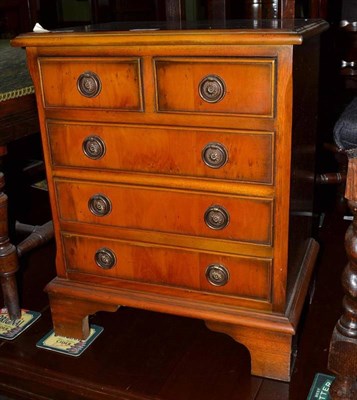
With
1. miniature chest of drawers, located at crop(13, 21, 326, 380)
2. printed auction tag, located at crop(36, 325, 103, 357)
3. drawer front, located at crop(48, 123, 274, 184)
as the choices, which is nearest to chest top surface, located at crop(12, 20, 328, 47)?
miniature chest of drawers, located at crop(13, 21, 326, 380)

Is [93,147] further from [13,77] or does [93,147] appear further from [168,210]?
[13,77]

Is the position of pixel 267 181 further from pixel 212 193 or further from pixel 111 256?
pixel 111 256

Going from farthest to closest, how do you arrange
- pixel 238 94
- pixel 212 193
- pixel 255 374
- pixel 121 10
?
pixel 121 10 < pixel 255 374 < pixel 212 193 < pixel 238 94

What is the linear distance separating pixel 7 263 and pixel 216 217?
65cm

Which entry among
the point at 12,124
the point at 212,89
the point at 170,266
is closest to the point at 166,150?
the point at 212,89

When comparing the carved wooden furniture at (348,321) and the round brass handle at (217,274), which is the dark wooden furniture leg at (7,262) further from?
the carved wooden furniture at (348,321)

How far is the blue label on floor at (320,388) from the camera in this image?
1307 mm

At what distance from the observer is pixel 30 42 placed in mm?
1247

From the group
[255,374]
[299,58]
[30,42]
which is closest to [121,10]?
[30,42]

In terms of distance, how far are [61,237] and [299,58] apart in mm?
727

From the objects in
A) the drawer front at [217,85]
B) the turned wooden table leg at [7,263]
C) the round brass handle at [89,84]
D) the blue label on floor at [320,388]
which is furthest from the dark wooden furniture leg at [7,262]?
the blue label on floor at [320,388]

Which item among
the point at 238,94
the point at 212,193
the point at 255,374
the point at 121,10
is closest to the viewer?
the point at 238,94

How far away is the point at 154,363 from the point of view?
145 cm

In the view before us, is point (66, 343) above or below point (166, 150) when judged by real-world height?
below
